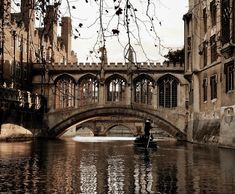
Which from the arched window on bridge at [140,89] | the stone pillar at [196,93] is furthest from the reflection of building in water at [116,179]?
the arched window on bridge at [140,89]

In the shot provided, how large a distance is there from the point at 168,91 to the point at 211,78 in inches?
451

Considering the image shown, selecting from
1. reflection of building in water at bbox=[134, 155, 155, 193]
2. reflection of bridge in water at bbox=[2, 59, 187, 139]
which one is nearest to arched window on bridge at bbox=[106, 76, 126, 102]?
reflection of bridge in water at bbox=[2, 59, 187, 139]

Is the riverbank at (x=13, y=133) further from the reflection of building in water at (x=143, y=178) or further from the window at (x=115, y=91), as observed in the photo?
the reflection of building in water at (x=143, y=178)

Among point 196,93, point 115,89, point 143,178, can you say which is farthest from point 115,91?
point 143,178

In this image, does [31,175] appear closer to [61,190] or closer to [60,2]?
[61,190]

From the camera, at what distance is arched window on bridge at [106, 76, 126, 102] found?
44.6 meters

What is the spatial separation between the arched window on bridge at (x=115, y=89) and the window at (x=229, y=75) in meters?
17.1

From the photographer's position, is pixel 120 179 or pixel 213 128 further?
pixel 213 128

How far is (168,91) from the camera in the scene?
4412 centimetres

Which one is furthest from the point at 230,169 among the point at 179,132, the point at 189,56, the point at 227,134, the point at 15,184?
the point at 179,132

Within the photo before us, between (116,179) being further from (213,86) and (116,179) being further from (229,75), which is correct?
(213,86)

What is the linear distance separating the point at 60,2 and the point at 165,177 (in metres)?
9.98

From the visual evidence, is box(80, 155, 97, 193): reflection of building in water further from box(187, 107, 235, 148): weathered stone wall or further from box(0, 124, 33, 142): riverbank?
box(0, 124, 33, 142): riverbank

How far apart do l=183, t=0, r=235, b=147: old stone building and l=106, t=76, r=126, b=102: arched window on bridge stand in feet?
22.9
